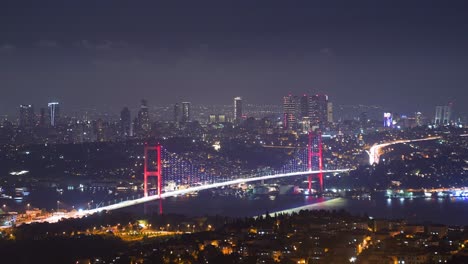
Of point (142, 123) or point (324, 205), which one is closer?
point (324, 205)

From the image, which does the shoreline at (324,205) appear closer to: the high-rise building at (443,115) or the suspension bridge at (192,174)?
the suspension bridge at (192,174)

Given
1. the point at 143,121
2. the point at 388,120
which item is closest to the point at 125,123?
the point at 143,121

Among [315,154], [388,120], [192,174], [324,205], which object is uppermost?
[388,120]

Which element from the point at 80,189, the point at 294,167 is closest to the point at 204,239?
the point at 80,189

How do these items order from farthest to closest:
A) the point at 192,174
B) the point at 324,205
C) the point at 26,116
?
the point at 26,116 → the point at 192,174 → the point at 324,205

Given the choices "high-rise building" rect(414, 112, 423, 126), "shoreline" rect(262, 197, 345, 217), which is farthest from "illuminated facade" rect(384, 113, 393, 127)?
"shoreline" rect(262, 197, 345, 217)

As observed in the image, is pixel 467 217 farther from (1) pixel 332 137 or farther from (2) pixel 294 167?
(1) pixel 332 137

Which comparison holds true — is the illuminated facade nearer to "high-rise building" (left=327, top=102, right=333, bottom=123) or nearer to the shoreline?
"high-rise building" (left=327, top=102, right=333, bottom=123)

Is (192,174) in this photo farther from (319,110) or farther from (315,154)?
(319,110)
